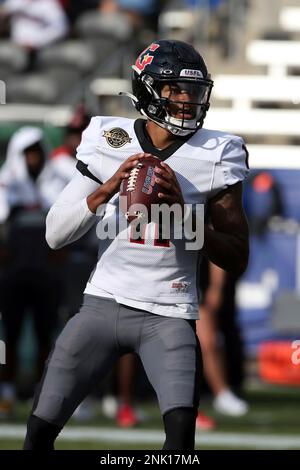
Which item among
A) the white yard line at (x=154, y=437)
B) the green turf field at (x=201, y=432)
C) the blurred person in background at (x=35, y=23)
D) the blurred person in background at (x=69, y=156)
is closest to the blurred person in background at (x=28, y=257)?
the blurred person in background at (x=69, y=156)

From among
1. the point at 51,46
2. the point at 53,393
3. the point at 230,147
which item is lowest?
the point at 53,393

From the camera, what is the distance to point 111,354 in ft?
11.9

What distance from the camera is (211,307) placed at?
7.02 metres

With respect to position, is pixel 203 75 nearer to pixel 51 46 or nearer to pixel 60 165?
pixel 60 165

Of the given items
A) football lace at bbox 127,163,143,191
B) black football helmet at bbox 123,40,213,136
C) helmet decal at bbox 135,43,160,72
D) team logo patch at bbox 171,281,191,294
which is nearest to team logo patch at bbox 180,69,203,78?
black football helmet at bbox 123,40,213,136

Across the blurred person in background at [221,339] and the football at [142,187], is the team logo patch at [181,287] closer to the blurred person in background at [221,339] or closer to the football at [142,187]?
the football at [142,187]

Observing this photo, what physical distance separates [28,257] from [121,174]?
3486 mm

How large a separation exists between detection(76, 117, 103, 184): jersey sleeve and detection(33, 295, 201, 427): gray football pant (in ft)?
1.23

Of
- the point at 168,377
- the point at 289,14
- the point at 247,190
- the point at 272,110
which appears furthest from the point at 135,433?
the point at 289,14

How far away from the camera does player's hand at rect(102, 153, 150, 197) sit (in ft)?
11.5

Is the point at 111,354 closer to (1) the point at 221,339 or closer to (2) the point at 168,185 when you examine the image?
(2) the point at 168,185

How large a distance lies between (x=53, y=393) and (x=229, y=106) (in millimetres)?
7610

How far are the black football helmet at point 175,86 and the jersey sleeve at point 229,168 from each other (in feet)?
0.38

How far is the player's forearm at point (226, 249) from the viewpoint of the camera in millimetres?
3580
